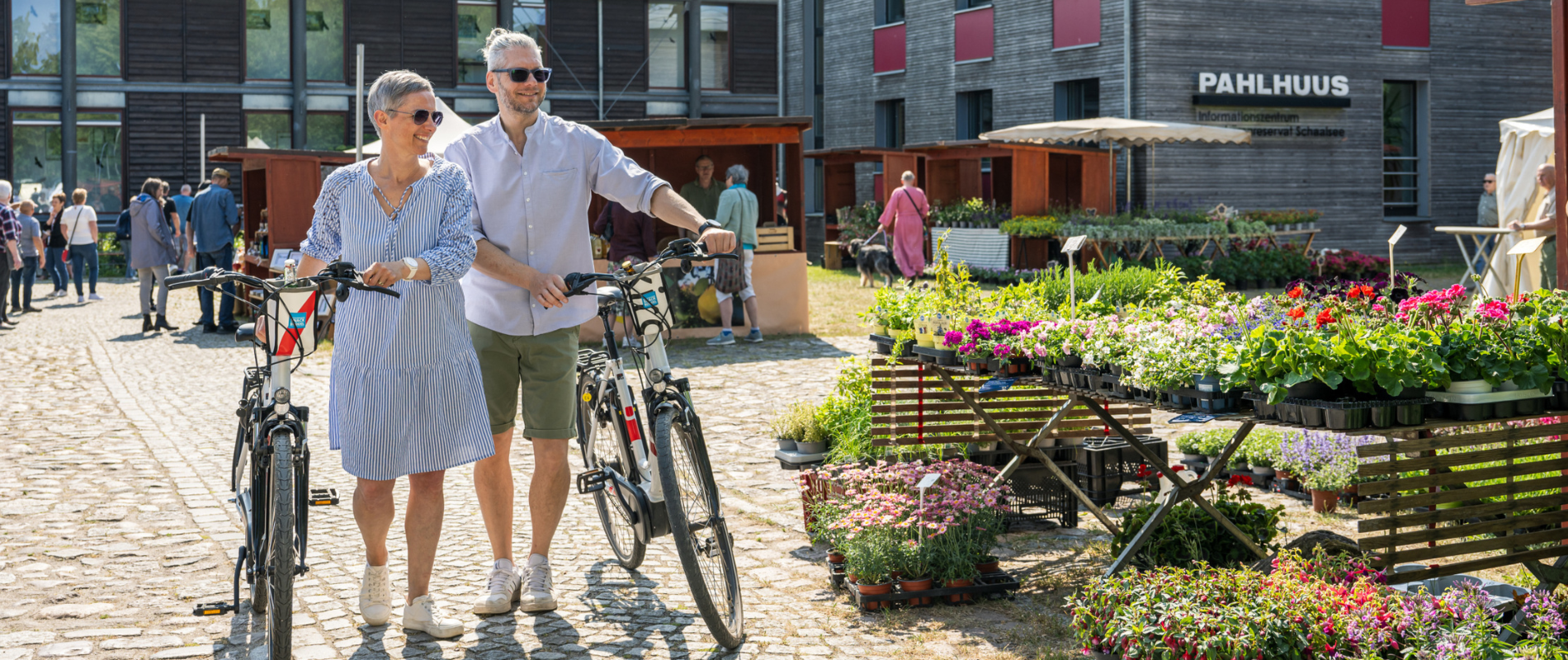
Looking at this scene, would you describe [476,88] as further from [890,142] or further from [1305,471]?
[1305,471]

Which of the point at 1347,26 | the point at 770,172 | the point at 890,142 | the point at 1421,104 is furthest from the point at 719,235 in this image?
the point at 890,142

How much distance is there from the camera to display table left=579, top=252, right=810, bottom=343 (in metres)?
14.3

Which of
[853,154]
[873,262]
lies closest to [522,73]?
[873,262]

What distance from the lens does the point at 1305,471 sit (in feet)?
20.7

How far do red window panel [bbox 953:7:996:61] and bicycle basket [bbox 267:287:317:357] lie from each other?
22648 millimetres

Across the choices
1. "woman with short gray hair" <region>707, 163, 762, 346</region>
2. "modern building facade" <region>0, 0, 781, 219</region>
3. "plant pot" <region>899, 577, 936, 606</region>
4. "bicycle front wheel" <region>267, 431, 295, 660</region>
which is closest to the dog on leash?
"woman with short gray hair" <region>707, 163, 762, 346</region>

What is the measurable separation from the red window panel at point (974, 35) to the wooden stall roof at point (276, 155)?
12.6 m

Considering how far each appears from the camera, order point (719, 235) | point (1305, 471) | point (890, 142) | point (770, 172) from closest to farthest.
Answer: point (719, 235), point (1305, 471), point (770, 172), point (890, 142)

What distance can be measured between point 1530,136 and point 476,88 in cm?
2198

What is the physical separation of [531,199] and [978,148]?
1832 centimetres

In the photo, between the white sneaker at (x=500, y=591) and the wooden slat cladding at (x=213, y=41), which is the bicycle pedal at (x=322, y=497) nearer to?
the white sneaker at (x=500, y=591)

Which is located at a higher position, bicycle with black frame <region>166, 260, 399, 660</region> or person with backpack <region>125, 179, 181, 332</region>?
person with backpack <region>125, 179, 181, 332</region>

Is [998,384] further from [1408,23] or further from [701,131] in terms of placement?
[1408,23]

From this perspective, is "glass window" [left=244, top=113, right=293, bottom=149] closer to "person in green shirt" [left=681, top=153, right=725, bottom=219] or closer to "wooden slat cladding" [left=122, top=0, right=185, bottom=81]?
"wooden slat cladding" [left=122, top=0, right=185, bottom=81]
